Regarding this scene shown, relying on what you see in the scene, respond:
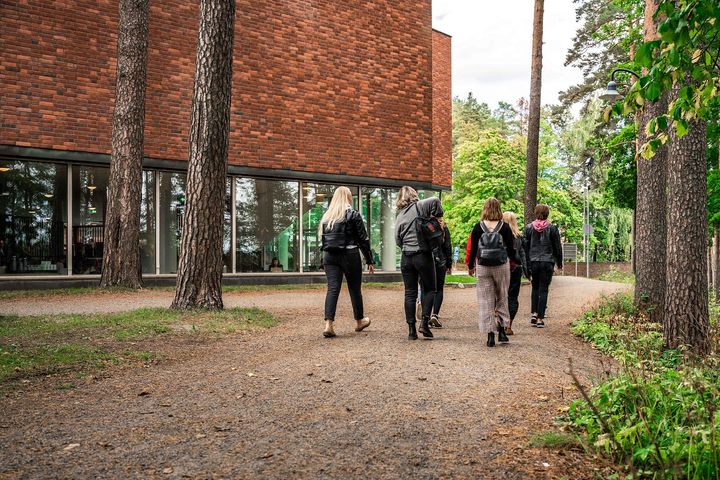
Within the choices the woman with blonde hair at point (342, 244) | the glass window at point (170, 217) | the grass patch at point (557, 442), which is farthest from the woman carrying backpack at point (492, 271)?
the glass window at point (170, 217)

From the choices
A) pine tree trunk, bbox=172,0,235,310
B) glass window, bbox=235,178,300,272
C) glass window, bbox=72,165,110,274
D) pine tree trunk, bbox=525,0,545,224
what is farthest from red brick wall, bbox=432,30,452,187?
pine tree trunk, bbox=172,0,235,310

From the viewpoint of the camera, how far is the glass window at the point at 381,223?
78.4 feet

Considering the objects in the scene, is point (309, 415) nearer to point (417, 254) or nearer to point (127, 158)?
point (417, 254)

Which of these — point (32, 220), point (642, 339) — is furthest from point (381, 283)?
point (642, 339)

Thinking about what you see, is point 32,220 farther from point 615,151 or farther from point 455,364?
point 615,151

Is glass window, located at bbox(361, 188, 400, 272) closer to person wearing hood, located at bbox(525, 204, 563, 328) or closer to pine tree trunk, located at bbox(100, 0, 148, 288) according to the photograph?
pine tree trunk, located at bbox(100, 0, 148, 288)

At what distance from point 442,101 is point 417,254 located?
2263 cm

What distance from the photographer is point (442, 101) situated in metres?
30.1

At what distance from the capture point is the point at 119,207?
15586 mm

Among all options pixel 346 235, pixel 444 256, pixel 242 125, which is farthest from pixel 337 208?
pixel 242 125

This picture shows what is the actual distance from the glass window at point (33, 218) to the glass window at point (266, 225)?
17.5 ft

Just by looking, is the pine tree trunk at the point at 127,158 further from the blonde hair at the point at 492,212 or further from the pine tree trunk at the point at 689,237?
the pine tree trunk at the point at 689,237

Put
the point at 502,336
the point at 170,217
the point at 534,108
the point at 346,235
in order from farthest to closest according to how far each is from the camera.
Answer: the point at 534,108, the point at 170,217, the point at 346,235, the point at 502,336

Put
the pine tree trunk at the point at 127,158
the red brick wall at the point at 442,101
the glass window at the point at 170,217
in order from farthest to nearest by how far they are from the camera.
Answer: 1. the red brick wall at the point at 442,101
2. the glass window at the point at 170,217
3. the pine tree trunk at the point at 127,158
